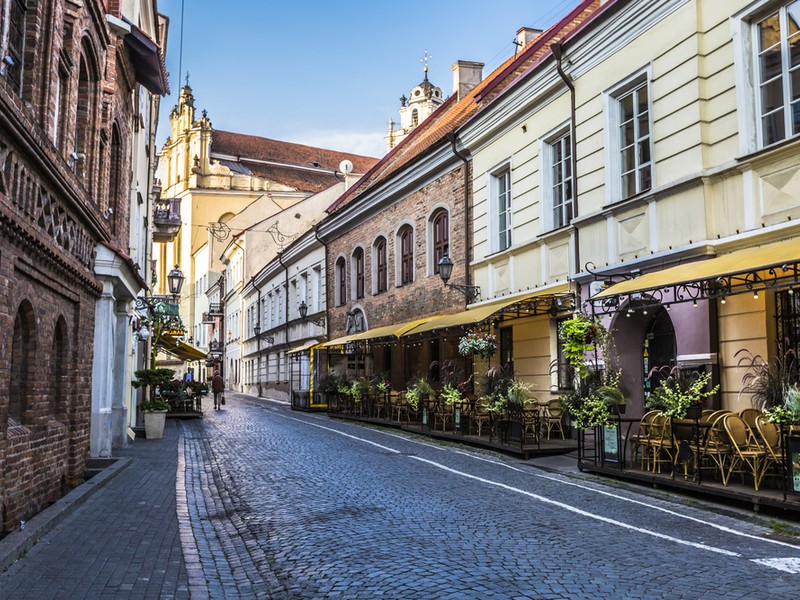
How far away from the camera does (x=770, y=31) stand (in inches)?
454

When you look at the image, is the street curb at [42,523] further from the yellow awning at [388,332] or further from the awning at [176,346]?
the awning at [176,346]

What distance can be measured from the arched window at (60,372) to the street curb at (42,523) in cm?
98

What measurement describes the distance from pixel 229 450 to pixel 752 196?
1071 cm

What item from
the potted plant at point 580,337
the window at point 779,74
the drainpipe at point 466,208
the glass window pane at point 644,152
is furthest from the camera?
the drainpipe at point 466,208

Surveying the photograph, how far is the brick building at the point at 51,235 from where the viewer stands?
7.42 m

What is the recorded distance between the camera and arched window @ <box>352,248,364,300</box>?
31.1 metres

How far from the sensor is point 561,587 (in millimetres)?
5938

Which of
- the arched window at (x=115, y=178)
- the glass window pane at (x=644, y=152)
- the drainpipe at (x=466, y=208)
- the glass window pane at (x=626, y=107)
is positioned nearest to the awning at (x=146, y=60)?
the arched window at (x=115, y=178)

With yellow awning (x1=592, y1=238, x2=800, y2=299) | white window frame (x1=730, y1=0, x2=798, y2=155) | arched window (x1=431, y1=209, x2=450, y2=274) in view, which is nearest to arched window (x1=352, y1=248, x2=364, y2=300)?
arched window (x1=431, y1=209, x2=450, y2=274)

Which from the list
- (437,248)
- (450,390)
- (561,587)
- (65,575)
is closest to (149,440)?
(450,390)

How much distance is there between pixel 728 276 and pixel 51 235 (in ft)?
25.3

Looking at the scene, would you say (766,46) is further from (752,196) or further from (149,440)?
(149,440)

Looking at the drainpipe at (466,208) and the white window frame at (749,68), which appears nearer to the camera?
the white window frame at (749,68)

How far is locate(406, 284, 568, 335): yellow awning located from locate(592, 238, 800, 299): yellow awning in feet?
12.8
